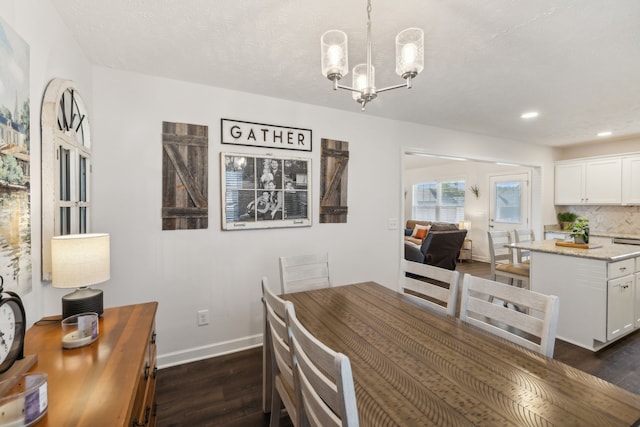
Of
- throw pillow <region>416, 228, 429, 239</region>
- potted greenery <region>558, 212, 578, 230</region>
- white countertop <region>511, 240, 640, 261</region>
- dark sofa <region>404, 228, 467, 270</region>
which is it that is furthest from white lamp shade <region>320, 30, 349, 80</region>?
potted greenery <region>558, 212, 578, 230</region>

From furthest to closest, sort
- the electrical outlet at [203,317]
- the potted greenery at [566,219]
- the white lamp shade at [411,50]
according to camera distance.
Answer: the potted greenery at [566,219], the electrical outlet at [203,317], the white lamp shade at [411,50]

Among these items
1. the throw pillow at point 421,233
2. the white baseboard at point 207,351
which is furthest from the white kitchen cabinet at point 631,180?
the white baseboard at point 207,351

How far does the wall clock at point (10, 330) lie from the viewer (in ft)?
2.81

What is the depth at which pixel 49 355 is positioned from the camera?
1060mm

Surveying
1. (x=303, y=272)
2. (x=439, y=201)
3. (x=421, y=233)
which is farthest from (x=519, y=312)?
(x=439, y=201)

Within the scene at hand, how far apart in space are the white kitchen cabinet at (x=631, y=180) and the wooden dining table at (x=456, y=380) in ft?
16.7

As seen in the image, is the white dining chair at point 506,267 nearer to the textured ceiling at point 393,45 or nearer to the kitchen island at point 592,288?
the kitchen island at point 592,288

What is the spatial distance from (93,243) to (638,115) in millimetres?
5325

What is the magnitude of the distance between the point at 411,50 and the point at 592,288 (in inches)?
111

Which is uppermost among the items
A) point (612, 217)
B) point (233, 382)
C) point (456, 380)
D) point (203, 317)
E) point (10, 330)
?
point (612, 217)

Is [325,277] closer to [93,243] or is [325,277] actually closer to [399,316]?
[399,316]

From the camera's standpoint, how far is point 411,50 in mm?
1345

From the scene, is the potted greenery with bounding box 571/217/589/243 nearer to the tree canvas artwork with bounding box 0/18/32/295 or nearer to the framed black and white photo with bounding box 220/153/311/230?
the framed black and white photo with bounding box 220/153/311/230

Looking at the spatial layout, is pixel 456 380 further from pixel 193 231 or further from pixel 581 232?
pixel 581 232
